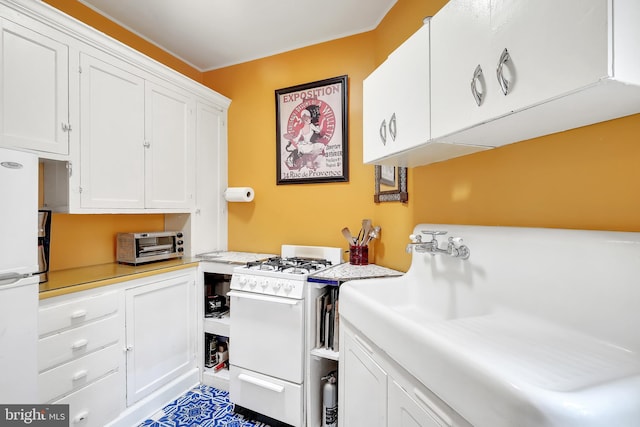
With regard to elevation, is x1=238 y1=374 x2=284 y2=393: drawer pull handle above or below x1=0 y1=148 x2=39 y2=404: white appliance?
below

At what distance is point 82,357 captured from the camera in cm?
164

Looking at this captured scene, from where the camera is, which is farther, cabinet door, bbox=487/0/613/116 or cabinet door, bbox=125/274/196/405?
cabinet door, bbox=125/274/196/405

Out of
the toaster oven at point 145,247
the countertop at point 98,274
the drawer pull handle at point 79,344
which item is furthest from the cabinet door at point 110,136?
the drawer pull handle at point 79,344

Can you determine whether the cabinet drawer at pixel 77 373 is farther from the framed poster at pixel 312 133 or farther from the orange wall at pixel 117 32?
the orange wall at pixel 117 32

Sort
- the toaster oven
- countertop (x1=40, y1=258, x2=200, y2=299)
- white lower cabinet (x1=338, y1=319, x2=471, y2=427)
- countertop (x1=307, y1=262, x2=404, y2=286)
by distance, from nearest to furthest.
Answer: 1. white lower cabinet (x1=338, y1=319, x2=471, y2=427)
2. countertop (x1=40, y1=258, x2=200, y2=299)
3. countertop (x1=307, y1=262, x2=404, y2=286)
4. the toaster oven

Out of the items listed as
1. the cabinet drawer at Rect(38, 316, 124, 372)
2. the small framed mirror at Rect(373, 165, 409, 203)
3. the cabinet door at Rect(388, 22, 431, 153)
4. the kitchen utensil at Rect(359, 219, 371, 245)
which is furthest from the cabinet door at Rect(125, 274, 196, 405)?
the cabinet door at Rect(388, 22, 431, 153)

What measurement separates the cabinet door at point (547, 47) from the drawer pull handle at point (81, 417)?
2.42 metres

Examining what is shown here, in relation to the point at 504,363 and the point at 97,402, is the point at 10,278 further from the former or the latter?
the point at 504,363

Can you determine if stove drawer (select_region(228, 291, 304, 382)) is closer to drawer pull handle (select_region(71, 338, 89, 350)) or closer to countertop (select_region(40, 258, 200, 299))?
countertop (select_region(40, 258, 200, 299))

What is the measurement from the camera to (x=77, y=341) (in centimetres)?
161

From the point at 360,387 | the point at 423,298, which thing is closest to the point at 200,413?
the point at 360,387

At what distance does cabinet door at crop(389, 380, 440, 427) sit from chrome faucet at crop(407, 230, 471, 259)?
600 mm

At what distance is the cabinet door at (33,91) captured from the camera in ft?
4.96

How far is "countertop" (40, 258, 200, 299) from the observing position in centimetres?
156
